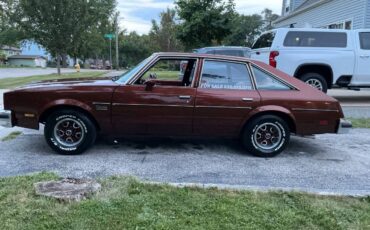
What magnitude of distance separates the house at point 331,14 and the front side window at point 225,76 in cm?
946

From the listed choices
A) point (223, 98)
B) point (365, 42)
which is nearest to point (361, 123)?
point (365, 42)

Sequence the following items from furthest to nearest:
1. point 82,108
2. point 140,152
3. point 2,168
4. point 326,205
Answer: point 140,152 < point 82,108 < point 2,168 < point 326,205

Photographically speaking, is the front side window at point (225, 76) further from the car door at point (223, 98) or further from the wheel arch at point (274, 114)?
the wheel arch at point (274, 114)

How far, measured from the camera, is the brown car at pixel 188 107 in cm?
573

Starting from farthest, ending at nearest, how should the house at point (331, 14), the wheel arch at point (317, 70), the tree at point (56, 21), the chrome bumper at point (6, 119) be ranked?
1. the tree at point (56, 21)
2. the house at point (331, 14)
3. the wheel arch at point (317, 70)
4. the chrome bumper at point (6, 119)

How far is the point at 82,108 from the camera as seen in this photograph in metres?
5.70

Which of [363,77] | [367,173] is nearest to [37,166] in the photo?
[367,173]

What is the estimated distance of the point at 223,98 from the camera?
585 cm

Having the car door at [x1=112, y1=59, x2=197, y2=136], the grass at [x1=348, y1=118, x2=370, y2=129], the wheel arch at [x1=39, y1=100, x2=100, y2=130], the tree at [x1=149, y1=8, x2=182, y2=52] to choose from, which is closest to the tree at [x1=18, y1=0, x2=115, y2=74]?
the grass at [x1=348, y1=118, x2=370, y2=129]

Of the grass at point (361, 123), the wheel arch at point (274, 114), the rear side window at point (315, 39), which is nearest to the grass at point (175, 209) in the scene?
the wheel arch at point (274, 114)

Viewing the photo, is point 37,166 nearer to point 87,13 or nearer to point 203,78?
point 203,78

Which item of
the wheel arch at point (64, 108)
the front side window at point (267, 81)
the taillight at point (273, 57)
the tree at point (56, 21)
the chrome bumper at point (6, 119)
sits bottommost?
the chrome bumper at point (6, 119)

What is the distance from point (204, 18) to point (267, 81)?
57.3ft

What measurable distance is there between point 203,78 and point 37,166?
256 centimetres
